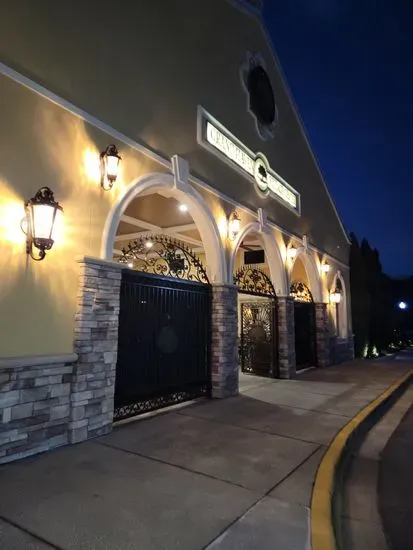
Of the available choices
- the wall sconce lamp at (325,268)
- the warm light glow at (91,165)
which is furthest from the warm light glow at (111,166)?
the wall sconce lamp at (325,268)

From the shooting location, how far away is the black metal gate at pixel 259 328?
10094 millimetres

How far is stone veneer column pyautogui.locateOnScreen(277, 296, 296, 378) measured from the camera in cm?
996

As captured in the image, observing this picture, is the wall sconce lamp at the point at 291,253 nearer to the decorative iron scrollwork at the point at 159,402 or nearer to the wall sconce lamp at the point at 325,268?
the wall sconce lamp at the point at 325,268

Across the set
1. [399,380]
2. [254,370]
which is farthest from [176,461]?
[399,380]

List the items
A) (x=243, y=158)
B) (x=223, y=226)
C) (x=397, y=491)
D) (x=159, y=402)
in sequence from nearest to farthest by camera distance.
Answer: (x=397, y=491) → (x=159, y=402) → (x=223, y=226) → (x=243, y=158)

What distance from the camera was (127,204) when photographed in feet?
18.3

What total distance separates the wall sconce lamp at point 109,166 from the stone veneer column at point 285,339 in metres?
6.47

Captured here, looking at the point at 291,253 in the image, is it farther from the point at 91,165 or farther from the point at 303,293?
the point at 91,165

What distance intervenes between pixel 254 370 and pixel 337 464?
6.85m

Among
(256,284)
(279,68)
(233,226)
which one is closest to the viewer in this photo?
(233,226)

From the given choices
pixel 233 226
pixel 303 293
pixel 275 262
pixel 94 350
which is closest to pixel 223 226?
pixel 233 226

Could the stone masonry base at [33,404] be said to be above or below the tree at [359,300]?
below

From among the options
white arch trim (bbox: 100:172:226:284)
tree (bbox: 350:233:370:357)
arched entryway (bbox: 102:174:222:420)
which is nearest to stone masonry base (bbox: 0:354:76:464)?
arched entryway (bbox: 102:174:222:420)

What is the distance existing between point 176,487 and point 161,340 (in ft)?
10.4
